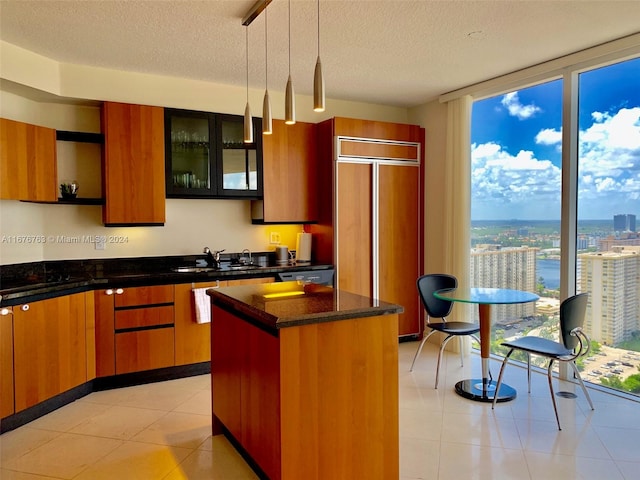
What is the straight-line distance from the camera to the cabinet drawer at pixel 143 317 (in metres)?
3.92

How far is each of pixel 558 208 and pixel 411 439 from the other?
245 centimetres

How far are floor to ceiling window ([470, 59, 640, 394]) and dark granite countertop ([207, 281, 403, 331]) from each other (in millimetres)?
2366

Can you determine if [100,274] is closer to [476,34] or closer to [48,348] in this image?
[48,348]

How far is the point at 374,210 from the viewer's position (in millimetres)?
5070

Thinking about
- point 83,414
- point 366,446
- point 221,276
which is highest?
point 221,276

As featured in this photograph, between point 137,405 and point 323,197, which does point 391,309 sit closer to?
point 137,405

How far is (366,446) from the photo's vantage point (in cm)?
233

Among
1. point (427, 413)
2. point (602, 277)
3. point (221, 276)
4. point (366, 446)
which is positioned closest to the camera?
point (366, 446)

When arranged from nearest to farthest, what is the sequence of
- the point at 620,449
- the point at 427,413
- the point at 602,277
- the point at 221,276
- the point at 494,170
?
the point at 620,449
the point at 427,413
the point at 602,277
the point at 221,276
the point at 494,170

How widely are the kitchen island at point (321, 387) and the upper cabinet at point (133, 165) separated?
207cm

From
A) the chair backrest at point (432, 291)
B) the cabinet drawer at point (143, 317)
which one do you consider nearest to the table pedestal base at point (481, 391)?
the chair backrest at point (432, 291)

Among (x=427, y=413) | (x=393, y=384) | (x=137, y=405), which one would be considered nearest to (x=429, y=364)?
(x=427, y=413)

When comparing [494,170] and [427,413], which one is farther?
[494,170]

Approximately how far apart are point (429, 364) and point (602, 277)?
1668mm
